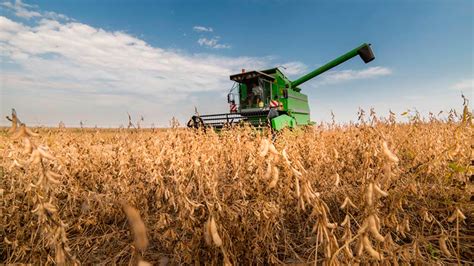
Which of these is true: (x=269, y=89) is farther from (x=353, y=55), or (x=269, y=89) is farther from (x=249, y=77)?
(x=353, y=55)

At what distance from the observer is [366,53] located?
409 inches

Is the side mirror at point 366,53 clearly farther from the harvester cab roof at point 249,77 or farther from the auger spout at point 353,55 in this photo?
the harvester cab roof at point 249,77

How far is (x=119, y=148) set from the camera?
2.49m

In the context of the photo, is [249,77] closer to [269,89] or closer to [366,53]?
[269,89]

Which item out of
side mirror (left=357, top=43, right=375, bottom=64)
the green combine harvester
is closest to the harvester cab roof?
the green combine harvester

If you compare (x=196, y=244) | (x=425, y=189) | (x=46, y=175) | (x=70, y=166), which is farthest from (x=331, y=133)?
(x=46, y=175)

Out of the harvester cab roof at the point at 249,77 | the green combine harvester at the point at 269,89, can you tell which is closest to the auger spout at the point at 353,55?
the green combine harvester at the point at 269,89

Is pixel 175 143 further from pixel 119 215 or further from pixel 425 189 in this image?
pixel 425 189

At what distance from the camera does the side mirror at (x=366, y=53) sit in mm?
10336

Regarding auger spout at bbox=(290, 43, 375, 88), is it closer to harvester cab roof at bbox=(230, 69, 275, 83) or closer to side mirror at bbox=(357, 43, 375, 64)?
side mirror at bbox=(357, 43, 375, 64)

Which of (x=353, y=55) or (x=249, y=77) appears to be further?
(x=353, y=55)

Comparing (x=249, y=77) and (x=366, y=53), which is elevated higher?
(x=366, y=53)

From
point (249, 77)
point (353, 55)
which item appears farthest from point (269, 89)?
point (353, 55)

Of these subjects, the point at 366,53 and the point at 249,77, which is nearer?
the point at 249,77
